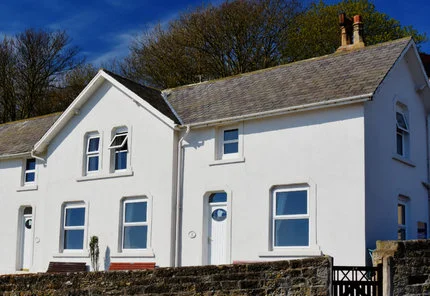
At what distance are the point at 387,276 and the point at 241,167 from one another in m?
8.63

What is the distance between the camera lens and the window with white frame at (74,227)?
22469 mm

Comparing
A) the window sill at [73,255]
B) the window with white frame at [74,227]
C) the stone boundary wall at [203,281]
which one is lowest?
the stone boundary wall at [203,281]

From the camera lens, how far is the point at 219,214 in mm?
19609

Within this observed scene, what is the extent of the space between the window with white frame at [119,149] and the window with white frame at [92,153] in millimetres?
727

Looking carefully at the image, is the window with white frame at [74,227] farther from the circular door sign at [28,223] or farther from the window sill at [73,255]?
the circular door sign at [28,223]

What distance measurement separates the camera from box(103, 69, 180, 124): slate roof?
21.3 m

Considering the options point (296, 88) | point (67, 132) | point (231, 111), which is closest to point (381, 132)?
point (296, 88)

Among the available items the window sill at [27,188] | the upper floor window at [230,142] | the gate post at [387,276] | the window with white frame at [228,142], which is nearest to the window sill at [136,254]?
the window with white frame at [228,142]

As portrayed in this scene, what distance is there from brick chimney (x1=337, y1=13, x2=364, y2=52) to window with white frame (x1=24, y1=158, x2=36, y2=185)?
40.5 ft

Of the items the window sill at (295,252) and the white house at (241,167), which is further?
the white house at (241,167)

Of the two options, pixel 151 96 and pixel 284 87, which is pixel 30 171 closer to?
pixel 151 96

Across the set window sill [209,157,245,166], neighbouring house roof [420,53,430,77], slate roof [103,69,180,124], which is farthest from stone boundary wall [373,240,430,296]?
neighbouring house roof [420,53,430,77]

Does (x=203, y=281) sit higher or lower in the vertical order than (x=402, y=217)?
lower

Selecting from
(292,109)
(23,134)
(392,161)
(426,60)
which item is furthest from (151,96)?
(426,60)
